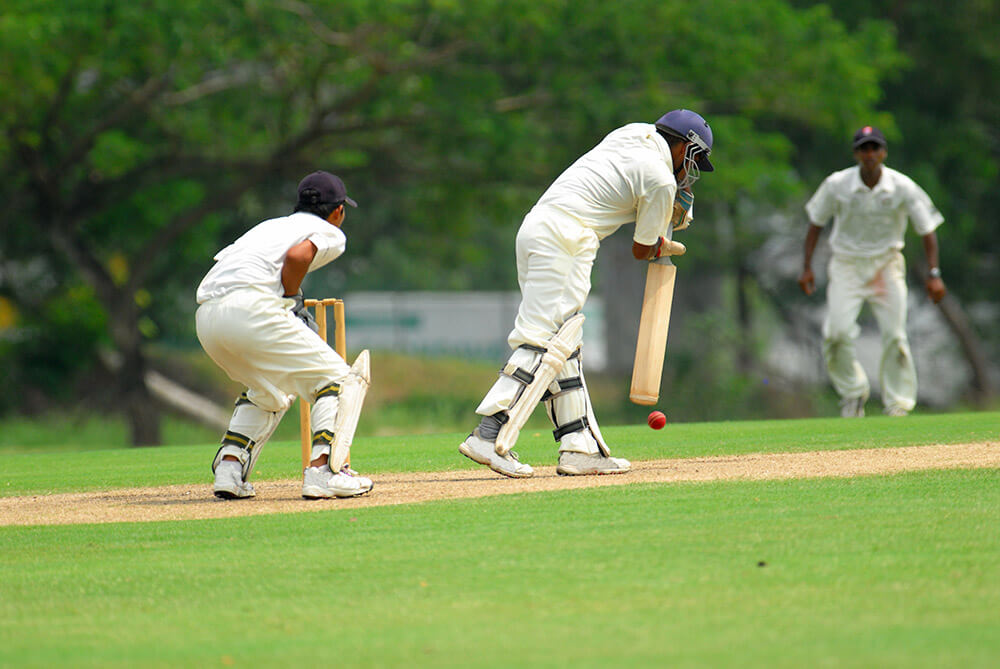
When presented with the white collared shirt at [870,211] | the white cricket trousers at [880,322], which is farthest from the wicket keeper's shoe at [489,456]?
the white collared shirt at [870,211]

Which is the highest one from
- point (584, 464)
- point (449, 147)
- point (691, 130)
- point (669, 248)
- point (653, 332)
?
point (449, 147)

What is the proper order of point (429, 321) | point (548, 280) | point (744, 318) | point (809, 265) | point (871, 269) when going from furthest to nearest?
point (429, 321)
point (744, 318)
point (809, 265)
point (871, 269)
point (548, 280)

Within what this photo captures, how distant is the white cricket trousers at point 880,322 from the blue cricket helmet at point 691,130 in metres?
4.86

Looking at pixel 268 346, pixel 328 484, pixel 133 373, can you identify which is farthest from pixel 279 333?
pixel 133 373

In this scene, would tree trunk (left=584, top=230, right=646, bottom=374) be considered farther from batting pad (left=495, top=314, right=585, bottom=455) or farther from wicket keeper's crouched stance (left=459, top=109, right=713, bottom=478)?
batting pad (left=495, top=314, right=585, bottom=455)

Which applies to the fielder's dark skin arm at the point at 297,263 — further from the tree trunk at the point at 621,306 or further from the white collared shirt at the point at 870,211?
the tree trunk at the point at 621,306

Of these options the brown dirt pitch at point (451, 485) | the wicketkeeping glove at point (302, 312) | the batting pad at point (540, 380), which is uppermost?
the wicketkeeping glove at point (302, 312)

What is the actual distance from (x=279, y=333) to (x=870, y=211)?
700 cm

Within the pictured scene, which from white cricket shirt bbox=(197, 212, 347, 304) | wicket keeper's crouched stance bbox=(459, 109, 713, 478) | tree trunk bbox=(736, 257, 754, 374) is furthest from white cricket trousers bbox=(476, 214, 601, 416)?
tree trunk bbox=(736, 257, 754, 374)

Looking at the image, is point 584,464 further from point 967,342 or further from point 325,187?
point 967,342

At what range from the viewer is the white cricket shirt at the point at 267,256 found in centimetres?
677

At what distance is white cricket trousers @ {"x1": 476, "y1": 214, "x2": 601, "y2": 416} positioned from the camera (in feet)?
24.0

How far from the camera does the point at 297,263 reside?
6691 mm

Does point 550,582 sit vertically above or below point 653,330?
below
